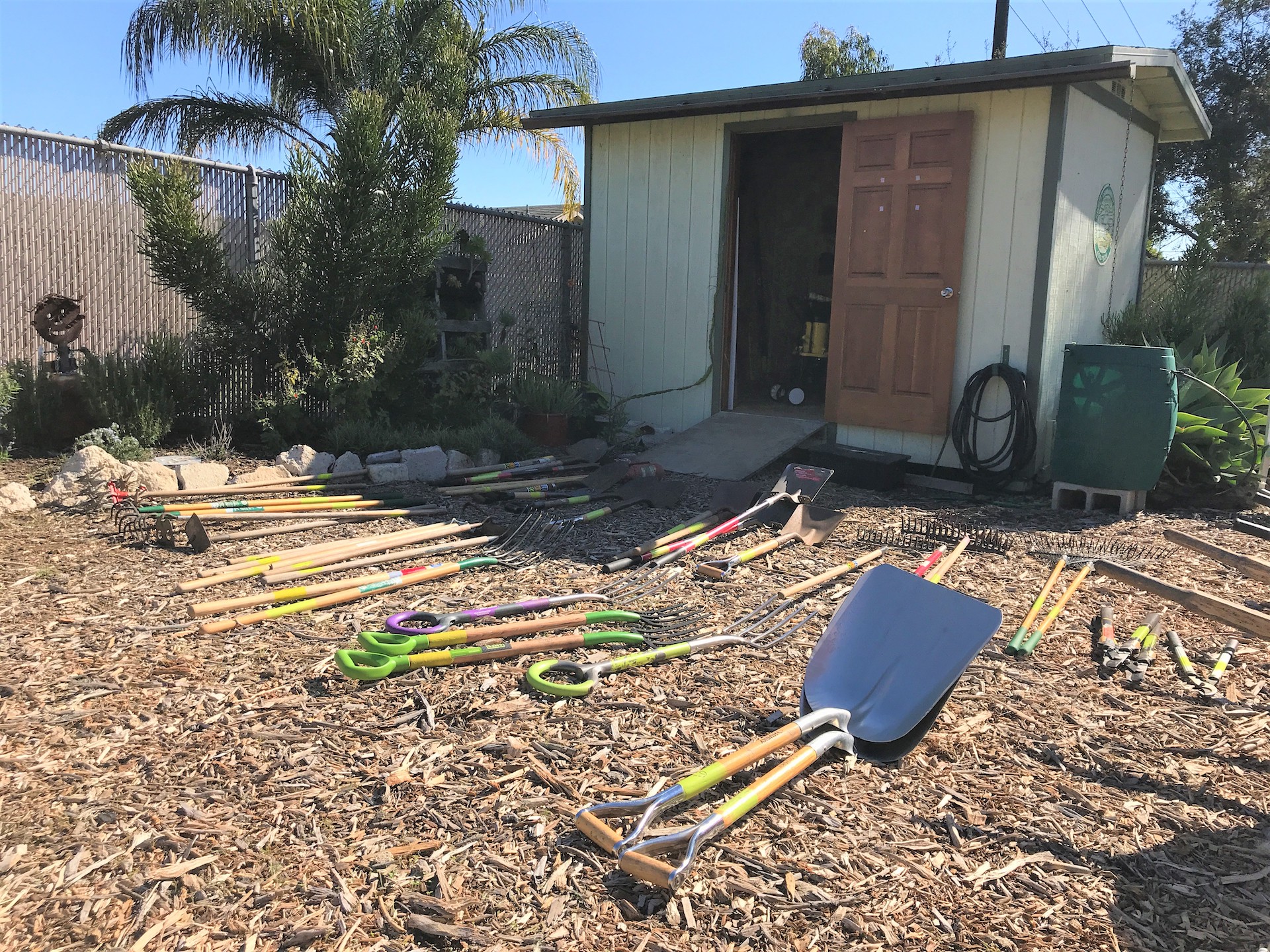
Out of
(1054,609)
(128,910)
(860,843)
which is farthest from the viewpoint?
(1054,609)

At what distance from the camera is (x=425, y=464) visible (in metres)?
6.55

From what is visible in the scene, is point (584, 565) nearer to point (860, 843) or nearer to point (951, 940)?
point (860, 843)

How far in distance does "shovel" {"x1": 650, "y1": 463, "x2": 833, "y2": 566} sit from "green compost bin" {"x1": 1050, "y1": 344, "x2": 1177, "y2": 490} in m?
1.91

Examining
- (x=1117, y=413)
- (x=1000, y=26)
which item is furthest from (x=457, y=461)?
(x=1000, y=26)

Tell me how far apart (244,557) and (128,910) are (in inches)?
107

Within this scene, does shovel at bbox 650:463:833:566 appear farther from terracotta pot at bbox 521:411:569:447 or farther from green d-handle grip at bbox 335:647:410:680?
terracotta pot at bbox 521:411:569:447

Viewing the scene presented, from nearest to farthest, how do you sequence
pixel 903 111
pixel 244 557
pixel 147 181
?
pixel 244 557 < pixel 147 181 < pixel 903 111

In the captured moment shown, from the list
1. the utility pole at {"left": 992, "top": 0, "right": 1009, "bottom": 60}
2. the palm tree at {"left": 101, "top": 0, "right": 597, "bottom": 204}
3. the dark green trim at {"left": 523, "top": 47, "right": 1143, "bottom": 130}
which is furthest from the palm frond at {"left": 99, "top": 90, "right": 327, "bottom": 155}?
the utility pole at {"left": 992, "top": 0, "right": 1009, "bottom": 60}

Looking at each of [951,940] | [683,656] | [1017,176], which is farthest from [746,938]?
[1017,176]

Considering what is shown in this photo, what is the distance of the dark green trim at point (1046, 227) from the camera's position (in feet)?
22.0

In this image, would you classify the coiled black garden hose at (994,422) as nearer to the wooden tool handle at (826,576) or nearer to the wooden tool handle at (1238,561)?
the wooden tool handle at (826,576)

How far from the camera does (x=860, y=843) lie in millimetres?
2311

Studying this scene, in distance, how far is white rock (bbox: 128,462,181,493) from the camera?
555 cm

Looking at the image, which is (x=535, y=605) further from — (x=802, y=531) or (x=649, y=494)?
(x=649, y=494)
